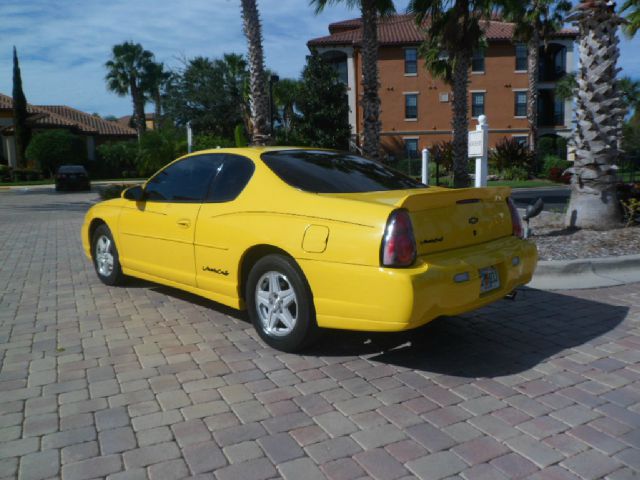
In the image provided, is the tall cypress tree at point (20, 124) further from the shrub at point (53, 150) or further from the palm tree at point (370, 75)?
the palm tree at point (370, 75)

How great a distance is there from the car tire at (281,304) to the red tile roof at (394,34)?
1393 inches

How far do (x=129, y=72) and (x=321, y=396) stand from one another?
5463cm

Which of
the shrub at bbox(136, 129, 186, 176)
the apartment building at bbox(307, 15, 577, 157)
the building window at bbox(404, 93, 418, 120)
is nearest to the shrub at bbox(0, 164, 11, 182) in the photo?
the shrub at bbox(136, 129, 186, 176)

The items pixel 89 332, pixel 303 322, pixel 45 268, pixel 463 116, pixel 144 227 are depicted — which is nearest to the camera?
pixel 303 322

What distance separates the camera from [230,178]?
4.80m

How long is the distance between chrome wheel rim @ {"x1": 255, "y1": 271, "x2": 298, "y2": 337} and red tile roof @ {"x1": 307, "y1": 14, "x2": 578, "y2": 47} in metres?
35.4

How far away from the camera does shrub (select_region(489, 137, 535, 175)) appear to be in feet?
93.4

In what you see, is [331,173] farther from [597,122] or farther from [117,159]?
[117,159]

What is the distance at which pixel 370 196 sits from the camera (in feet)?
13.5

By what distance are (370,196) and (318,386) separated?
1393 mm

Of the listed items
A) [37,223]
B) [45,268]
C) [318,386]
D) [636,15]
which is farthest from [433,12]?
[318,386]

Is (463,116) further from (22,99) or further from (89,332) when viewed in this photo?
(22,99)

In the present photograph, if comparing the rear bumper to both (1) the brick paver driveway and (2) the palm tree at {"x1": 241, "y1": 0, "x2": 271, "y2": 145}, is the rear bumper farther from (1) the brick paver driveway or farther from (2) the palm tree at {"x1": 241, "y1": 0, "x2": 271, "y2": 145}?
(2) the palm tree at {"x1": 241, "y1": 0, "x2": 271, "y2": 145}

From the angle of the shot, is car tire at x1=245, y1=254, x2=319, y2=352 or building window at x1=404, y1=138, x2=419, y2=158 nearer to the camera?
car tire at x1=245, y1=254, x2=319, y2=352
